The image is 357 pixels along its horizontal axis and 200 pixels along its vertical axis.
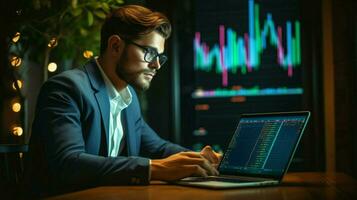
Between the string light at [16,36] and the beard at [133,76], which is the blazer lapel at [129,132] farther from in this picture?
the string light at [16,36]

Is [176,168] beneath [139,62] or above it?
beneath

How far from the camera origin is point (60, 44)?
3438 millimetres

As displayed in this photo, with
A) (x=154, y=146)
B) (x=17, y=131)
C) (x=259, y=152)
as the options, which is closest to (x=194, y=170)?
(x=259, y=152)

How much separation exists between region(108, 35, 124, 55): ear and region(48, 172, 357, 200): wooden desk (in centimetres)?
60

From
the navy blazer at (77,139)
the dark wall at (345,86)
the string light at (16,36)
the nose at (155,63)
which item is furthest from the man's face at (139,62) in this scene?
the dark wall at (345,86)

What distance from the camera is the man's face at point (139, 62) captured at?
2.08 metres

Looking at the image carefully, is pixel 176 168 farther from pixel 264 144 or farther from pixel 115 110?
pixel 115 110

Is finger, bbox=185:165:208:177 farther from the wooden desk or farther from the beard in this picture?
the beard

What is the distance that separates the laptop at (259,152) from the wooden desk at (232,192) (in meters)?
0.05

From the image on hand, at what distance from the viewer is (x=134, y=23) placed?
2.09 m

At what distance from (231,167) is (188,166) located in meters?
0.21

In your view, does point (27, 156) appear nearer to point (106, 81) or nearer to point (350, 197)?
point (106, 81)

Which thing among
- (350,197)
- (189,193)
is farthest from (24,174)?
(350,197)

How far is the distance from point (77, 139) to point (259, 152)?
1.83 ft
